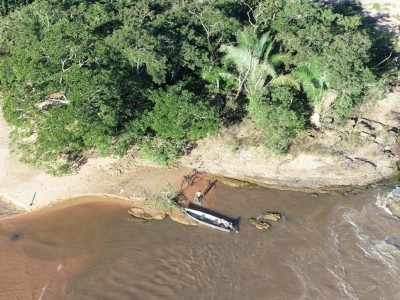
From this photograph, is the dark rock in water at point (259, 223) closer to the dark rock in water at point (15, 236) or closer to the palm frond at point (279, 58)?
the palm frond at point (279, 58)

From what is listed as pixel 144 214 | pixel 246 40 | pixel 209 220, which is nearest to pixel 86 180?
pixel 144 214

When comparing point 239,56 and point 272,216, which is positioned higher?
point 239,56

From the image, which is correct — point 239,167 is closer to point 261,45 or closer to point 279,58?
point 279,58

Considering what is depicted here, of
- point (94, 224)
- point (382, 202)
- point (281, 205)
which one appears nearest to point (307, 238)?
point (281, 205)

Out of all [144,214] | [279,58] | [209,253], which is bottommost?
[209,253]

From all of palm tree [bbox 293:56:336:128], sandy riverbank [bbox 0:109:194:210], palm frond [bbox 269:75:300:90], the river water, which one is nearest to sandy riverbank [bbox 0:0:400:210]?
sandy riverbank [bbox 0:109:194:210]

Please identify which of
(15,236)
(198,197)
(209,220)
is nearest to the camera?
(15,236)
